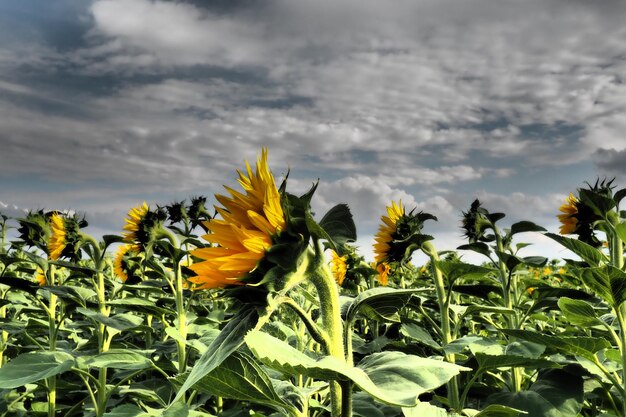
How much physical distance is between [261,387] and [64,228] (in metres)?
3.53

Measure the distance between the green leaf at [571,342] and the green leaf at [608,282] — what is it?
6.5 inches

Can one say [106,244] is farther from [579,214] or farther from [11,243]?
[579,214]

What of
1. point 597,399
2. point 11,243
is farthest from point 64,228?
point 597,399

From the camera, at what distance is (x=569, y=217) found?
343 cm

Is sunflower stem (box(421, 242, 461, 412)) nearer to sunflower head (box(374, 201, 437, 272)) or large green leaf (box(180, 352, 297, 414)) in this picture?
sunflower head (box(374, 201, 437, 272))

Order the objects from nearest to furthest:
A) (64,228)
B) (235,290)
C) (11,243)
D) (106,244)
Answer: (235,290) → (106,244) → (64,228) → (11,243)

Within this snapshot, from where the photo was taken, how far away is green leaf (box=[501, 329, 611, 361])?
76.1 inches

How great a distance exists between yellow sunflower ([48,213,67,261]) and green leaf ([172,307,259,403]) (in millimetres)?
3524

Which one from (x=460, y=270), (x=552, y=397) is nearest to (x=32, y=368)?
(x=460, y=270)

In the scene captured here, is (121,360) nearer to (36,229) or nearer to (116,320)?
(116,320)

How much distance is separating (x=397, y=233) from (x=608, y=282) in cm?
136

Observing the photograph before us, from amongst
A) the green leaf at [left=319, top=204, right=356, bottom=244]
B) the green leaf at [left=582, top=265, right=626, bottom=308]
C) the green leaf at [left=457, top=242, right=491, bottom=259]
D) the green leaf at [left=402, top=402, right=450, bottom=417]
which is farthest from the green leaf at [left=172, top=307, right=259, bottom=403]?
the green leaf at [left=457, top=242, right=491, bottom=259]

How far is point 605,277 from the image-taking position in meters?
1.91

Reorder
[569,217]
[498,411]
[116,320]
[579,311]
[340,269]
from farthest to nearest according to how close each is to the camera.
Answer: [340,269] → [569,217] → [116,320] → [579,311] → [498,411]
